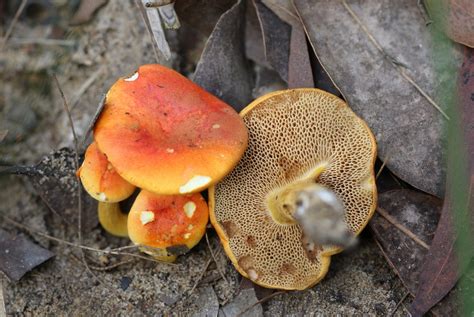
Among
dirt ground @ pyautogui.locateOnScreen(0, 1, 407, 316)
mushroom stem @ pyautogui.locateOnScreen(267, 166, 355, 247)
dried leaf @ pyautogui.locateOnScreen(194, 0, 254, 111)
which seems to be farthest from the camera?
dried leaf @ pyautogui.locateOnScreen(194, 0, 254, 111)

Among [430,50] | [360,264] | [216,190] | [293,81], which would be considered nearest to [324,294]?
[360,264]

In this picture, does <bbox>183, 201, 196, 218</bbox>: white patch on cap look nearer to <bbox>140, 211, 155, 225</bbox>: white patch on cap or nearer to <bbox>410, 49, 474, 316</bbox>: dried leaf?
<bbox>140, 211, 155, 225</bbox>: white patch on cap

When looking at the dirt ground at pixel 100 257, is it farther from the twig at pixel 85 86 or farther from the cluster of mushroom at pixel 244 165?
the cluster of mushroom at pixel 244 165

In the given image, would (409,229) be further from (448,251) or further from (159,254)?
(159,254)

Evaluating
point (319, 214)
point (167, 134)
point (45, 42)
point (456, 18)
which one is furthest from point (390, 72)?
point (45, 42)

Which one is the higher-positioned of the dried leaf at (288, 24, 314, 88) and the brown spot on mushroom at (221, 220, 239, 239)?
the dried leaf at (288, 24, 314, 88)

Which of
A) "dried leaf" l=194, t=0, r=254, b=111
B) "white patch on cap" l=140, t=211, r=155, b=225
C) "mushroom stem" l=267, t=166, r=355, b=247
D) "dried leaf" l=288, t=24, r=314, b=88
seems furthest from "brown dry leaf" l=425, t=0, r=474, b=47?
"white patch on cap" l=140, t=211, r=155, b=225

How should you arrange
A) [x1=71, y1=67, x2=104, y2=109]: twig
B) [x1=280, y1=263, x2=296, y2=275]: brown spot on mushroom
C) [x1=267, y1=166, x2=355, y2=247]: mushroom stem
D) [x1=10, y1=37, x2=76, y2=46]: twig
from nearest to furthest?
[x1=267, y1=166, x2=355, y2=247]: mushroom stem, [x1=280, y1=263, x2=296, y2=275]: brown spot on mushroom, [x1=71, y1=67, x2=104, y2=109]: twig, [x1=10, y1=37, x2=76, y2=46]: twig
